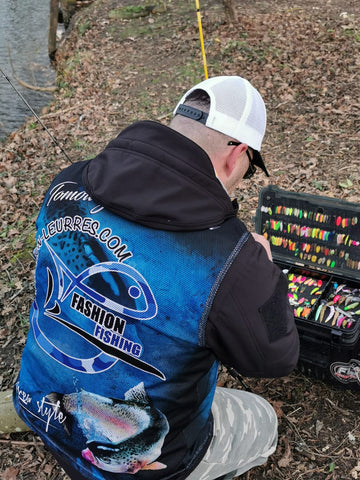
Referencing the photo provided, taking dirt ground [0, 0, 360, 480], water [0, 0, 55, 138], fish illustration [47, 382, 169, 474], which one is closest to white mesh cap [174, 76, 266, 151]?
fish illustration [47, 382, 169, 474]

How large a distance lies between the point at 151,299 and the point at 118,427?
24.0 inches

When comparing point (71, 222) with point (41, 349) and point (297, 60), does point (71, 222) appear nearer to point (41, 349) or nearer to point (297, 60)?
point (41, 349)

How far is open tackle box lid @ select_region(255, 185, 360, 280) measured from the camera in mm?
3314

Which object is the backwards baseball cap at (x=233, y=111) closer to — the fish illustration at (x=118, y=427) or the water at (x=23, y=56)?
the fish illustration at (x=118, y=427)

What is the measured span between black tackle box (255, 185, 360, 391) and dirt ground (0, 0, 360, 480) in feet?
1.31

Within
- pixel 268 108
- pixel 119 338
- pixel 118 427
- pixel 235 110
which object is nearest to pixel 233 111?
pixel 235 110

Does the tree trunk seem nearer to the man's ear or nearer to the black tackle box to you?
the black tackle box

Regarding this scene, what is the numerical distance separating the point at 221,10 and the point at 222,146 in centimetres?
1031

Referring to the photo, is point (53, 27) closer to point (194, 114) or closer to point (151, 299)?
point (194, 114)

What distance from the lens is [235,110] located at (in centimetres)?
214

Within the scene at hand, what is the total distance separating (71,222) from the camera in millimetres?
1983

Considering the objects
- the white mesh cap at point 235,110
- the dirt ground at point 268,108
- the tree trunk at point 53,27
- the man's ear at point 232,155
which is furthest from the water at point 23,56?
the man's ear at point 232,155

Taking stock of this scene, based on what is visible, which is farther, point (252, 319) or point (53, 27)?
point (53, 27)

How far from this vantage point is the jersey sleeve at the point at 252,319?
176 centimetres
